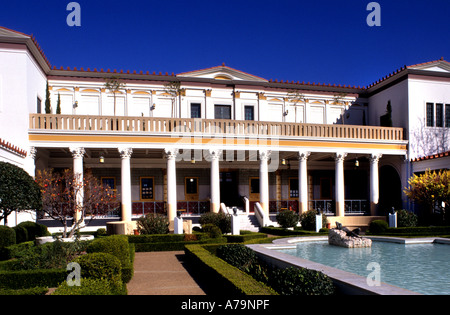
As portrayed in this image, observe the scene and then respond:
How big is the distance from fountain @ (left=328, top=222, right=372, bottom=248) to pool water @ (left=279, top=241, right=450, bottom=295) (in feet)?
0.86

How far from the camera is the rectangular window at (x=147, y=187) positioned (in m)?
29.6

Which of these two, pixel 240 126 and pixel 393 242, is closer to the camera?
pixel 393 242

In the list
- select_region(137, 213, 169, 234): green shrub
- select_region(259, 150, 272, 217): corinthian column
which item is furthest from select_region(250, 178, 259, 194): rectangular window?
select_region(137, 213, 169, 234): green shrub

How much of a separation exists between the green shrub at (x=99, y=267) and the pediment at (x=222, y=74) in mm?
21373

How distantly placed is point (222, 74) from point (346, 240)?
678 inches

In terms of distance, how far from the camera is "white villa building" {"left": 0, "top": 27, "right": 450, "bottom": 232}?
22781 millimetres

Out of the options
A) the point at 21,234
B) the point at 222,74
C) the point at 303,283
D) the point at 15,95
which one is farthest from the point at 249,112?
the point at 303,283

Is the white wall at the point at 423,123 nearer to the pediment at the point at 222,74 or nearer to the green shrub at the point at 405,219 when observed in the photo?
the green shrub at the point at 405,219
